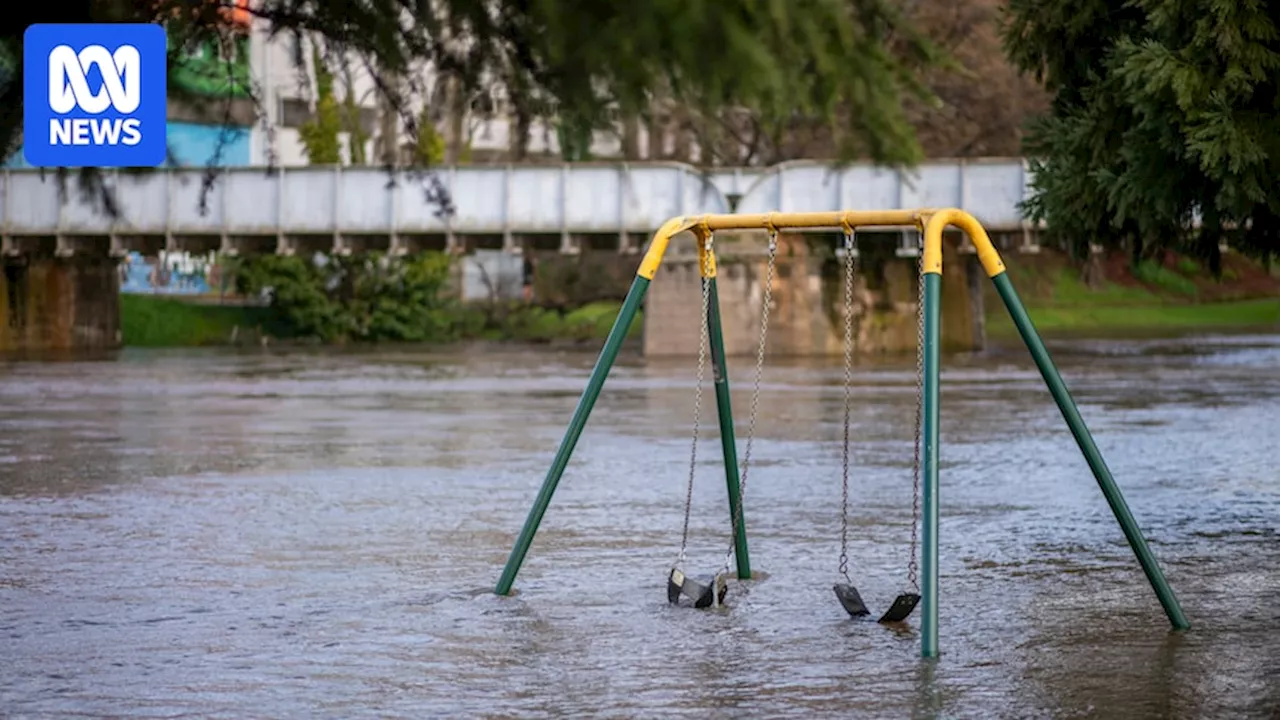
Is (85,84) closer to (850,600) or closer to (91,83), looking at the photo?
(91,83)

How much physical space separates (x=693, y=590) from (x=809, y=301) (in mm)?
54539

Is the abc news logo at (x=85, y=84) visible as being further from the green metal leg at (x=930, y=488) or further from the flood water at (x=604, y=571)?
the green metal leg at (x=930, y=488)

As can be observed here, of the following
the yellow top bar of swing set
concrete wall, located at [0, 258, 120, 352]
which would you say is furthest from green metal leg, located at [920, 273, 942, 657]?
concrete wall, located at [0, 258, 120, 352]

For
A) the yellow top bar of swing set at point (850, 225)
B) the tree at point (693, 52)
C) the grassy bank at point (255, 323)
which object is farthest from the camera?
the grassy bank at point (255, 323)

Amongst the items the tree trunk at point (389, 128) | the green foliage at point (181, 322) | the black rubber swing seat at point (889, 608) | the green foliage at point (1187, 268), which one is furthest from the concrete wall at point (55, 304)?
A: the tree trunk at point (389, 128)

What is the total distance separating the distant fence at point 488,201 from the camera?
64.3 metres

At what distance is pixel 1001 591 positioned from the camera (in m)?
13.1

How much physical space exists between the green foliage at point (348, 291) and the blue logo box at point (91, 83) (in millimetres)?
69441

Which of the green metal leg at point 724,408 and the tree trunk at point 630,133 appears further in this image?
the green metal leg at point 724,408

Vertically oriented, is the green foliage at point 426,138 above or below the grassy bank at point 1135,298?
above

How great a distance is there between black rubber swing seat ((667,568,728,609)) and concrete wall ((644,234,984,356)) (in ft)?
174

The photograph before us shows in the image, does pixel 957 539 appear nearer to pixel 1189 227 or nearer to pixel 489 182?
pixel 1189 227

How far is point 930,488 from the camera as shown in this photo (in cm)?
1059

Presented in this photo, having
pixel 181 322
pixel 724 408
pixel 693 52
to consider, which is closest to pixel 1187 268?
pixel 181 322
